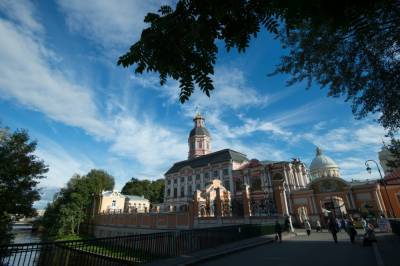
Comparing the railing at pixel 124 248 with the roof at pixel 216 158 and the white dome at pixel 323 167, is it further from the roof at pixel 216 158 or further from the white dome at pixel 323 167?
the white dome at pixel 323 167

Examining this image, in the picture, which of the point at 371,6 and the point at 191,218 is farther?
the point at 191,218

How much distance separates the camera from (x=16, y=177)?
1282 cm

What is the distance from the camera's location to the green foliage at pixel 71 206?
4212 cm

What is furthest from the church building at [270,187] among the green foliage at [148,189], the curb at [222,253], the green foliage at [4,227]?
the green foliage at [4,227]

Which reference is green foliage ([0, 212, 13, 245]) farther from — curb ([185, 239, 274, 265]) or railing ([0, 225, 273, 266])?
curb ([185, 239, 274, 265])

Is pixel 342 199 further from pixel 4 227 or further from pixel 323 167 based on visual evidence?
pixel 4 227

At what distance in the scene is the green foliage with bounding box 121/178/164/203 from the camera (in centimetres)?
7469

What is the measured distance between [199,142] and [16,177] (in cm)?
5510

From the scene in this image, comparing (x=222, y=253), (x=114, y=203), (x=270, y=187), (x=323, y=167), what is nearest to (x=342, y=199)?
(x=270, y=187)

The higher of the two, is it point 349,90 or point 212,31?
point 349,90

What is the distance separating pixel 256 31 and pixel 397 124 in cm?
882

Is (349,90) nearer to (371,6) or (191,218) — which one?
(371,6)

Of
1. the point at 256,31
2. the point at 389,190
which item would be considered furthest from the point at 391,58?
the point at 389,190

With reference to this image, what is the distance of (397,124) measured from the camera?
8.62 m
